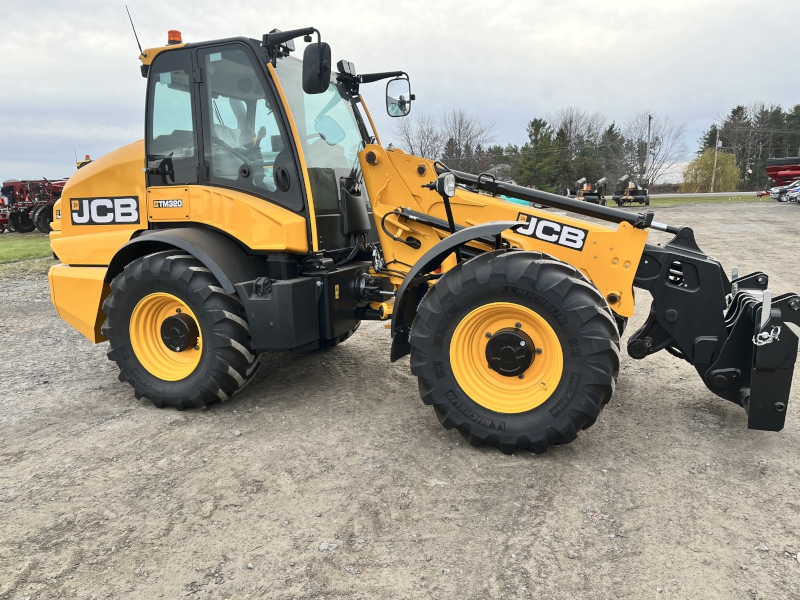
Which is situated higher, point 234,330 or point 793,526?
point 234,330

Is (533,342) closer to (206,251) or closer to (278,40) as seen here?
(206,251)

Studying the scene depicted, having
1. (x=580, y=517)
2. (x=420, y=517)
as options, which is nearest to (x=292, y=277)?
(x=420, y=517)

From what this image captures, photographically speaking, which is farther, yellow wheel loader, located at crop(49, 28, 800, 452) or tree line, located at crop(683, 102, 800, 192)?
tree line, located at crop(683, 102, 800, 192)

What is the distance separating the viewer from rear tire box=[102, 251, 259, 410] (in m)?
4.19

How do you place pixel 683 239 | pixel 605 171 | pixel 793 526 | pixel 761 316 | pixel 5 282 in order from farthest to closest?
pixel 605 171, pixel 5 282, pixel 683 239, pixel 761 316, pixel 793 526

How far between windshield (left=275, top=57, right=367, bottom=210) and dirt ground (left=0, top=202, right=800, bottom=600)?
1752mm

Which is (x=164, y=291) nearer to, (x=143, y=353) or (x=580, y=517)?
(x=143, y=353)

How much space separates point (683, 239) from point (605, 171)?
53.5m

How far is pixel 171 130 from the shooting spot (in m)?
4.53

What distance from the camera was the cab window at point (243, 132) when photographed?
4.25m

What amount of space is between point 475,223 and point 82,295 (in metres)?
3.38

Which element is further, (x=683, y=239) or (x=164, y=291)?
(x=164, y=291)

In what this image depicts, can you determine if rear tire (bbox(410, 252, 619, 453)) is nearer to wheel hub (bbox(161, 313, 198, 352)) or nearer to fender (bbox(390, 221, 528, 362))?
fender (bbox(390, 221, 528, 362))

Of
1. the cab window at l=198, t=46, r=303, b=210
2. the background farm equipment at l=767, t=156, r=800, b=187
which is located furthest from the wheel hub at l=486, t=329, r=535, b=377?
the background farm equipment at l=767, t=156, r=800, b=187
